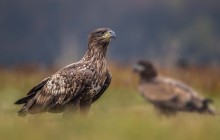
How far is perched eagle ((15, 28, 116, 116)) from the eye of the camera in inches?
347

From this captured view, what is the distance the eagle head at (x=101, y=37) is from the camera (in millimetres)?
9320

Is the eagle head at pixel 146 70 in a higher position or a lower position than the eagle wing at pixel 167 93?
higher

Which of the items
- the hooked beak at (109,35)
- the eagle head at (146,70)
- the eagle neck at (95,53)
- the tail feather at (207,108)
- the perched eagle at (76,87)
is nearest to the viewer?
the perched eagle at (76,87)

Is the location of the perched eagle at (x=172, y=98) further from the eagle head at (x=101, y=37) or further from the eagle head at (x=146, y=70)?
the eagle head at (x=101, y=37)

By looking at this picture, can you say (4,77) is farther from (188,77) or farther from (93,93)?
(93,93)

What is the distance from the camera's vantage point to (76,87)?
8875 millimetres

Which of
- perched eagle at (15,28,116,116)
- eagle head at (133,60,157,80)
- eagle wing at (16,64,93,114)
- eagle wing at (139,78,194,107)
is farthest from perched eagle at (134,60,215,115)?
eagle wing at (16,64,93,114)

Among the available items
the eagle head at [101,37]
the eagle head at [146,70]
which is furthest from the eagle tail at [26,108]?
the eagle head at [146,70]

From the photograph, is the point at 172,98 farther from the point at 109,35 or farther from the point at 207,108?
the point at 109,35

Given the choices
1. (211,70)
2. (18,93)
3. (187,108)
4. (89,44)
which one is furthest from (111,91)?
(89,44)

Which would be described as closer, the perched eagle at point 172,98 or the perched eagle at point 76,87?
the perched eagle at point 76,87

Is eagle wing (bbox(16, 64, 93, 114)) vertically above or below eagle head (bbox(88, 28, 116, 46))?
below

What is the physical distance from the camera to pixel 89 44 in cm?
936

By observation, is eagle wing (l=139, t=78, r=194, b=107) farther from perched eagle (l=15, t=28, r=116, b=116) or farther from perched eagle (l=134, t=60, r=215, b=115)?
perched eagle (l=15, t=28, r=116, b=116)
